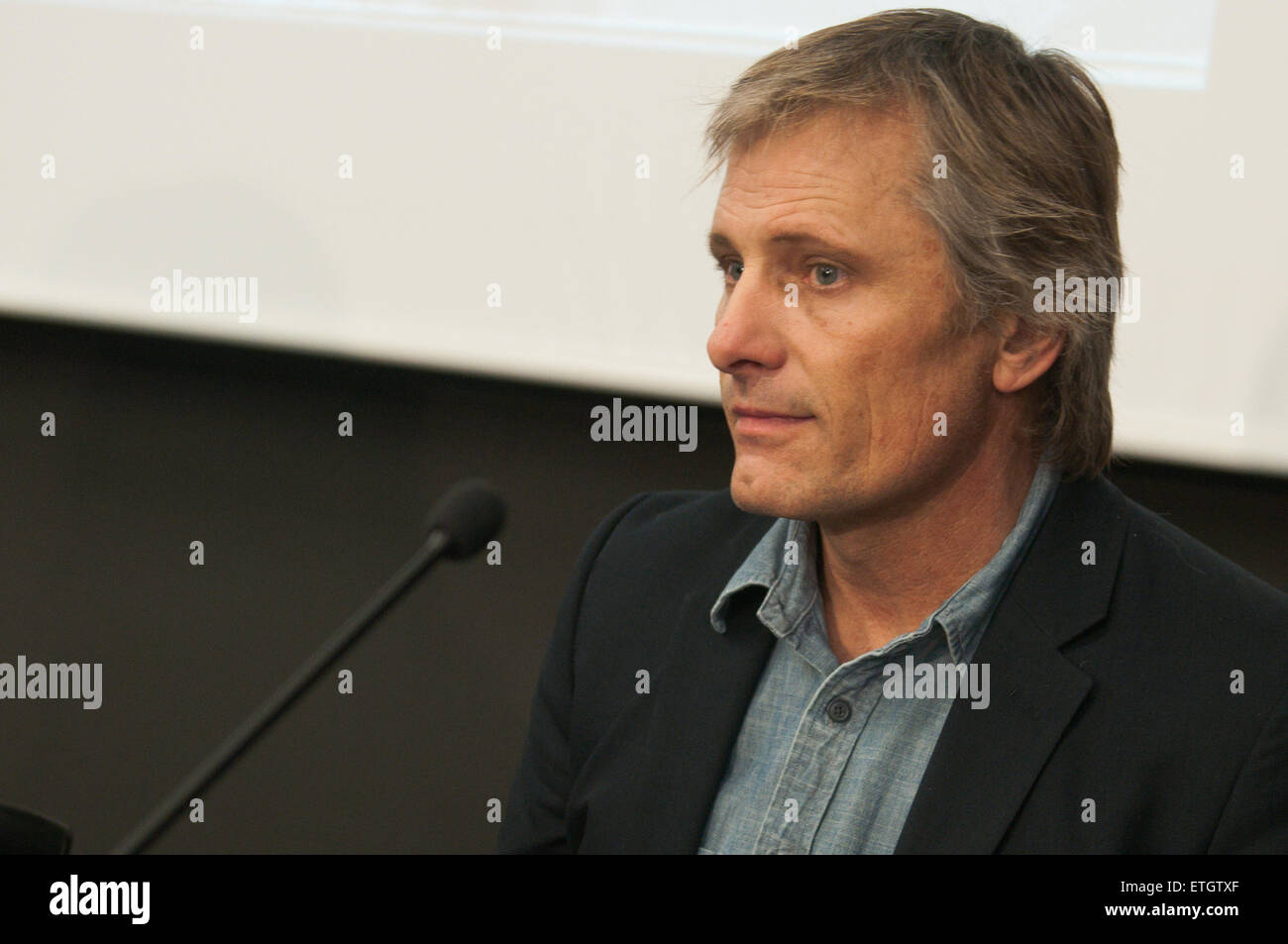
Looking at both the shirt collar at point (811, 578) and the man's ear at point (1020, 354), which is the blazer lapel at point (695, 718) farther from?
the man's ear at point (1020, 354)

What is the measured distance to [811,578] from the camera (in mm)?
1305

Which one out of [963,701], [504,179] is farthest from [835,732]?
[504,179]

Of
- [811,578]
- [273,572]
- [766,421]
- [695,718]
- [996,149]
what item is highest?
[996,149]

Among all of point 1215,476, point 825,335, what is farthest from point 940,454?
point 1215,476

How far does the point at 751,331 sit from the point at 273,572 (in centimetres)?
132

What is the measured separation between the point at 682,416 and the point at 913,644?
2.67 feet

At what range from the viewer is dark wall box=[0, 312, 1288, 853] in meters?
2.14

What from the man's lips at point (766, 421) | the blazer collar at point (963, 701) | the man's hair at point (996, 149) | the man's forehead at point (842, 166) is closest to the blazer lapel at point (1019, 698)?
the blazer collar at point (963, 701)

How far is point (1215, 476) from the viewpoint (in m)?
1.67

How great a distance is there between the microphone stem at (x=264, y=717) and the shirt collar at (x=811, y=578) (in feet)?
0.97

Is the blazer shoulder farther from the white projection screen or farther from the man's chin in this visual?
the white projection screen

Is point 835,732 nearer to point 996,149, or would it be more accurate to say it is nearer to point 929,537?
point 929,537

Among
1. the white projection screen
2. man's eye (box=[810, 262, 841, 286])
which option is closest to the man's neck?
man's eye (box=[810, 262, 841, 286])
